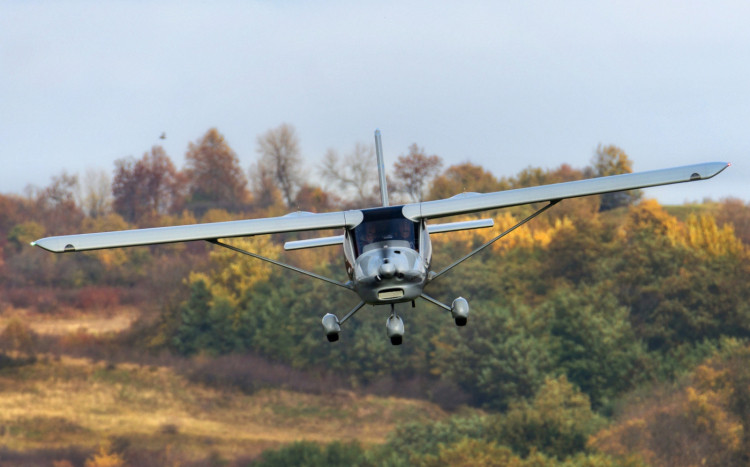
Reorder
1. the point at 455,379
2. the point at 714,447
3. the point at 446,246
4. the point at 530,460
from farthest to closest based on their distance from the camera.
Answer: the point at 446,246 → the point at 455,379 → the point at 714,447 → the point at 530,460

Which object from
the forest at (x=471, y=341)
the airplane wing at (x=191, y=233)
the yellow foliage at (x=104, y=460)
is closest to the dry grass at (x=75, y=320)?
the forest at (x=471, y=341)

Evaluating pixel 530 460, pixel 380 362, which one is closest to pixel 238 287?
pixel 380 362

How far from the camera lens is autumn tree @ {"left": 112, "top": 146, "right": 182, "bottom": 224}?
128 m

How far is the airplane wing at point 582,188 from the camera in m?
20.1

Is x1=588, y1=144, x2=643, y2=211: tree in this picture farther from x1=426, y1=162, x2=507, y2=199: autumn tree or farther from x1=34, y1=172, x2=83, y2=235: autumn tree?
x1=34, y1=172, x2=83, y2=235: autumn tree

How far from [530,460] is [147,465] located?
27.9 meters

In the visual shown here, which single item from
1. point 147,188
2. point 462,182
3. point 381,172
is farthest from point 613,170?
point 381,172

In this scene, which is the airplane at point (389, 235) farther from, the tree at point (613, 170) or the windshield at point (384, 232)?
the tree at point (613, 170)

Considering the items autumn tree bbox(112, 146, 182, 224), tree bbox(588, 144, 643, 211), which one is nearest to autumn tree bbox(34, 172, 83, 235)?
autumn tree bbox(112, 146, 182, 224)

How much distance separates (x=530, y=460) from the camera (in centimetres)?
6506

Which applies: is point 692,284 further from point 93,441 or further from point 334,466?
point 93,441

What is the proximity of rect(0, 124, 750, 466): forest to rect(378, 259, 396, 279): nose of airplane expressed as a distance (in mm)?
48151

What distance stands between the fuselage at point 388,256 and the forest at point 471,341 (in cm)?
4705

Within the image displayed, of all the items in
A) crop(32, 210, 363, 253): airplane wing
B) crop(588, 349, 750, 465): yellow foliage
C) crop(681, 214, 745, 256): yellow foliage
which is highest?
crop(681, 214, 745, 256): yellow foliage
